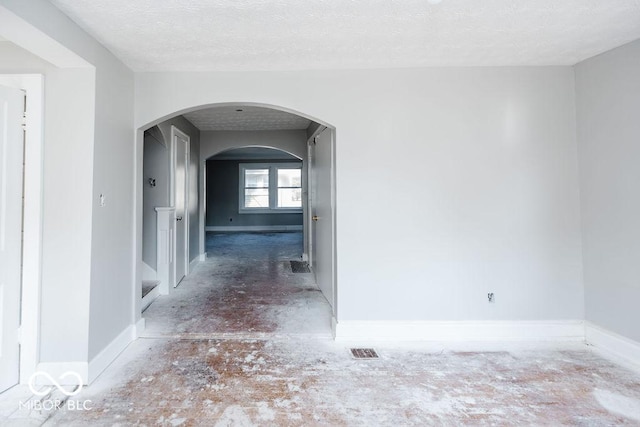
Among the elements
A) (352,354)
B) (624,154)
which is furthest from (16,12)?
(624,154)

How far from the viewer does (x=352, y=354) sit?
8.28ft

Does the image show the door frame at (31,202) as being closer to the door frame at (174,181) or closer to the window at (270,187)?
the door frame at (174,181)

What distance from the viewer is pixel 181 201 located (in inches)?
179

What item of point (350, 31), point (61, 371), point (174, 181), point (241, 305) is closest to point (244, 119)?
point (174, 181)

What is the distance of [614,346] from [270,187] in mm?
9684

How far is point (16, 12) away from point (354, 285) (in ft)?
8.67

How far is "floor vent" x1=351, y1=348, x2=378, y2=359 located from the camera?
249cm

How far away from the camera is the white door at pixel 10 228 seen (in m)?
1.98

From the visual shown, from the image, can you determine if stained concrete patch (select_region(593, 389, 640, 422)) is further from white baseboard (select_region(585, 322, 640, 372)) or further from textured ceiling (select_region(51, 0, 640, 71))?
textured ceiling (select_region(51, 0, 640, 71))

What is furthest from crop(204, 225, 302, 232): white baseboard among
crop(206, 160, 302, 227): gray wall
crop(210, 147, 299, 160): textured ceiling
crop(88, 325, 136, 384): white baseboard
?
crop(88, 325, 136, 384): white baseboard

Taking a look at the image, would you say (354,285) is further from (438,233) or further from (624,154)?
(624,154)

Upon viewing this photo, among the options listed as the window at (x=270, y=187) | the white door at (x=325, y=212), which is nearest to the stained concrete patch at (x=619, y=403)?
the white door at (x=325, y=212)

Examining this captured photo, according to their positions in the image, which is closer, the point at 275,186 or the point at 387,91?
the point at 387,91

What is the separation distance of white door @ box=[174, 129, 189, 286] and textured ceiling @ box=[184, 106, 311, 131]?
0.46 meters
